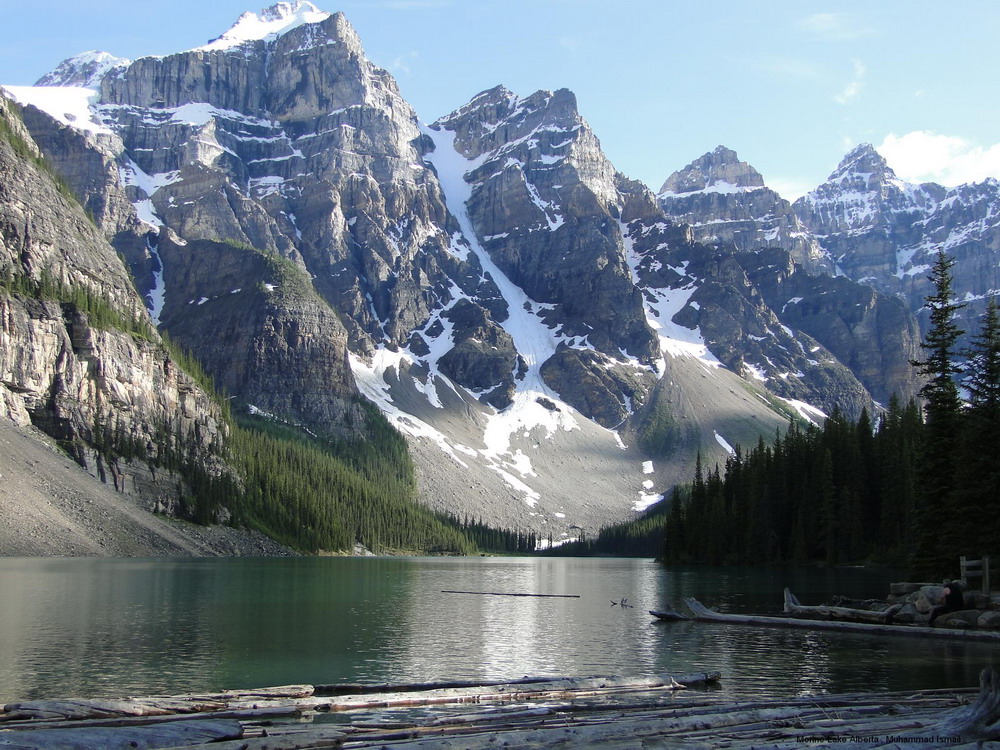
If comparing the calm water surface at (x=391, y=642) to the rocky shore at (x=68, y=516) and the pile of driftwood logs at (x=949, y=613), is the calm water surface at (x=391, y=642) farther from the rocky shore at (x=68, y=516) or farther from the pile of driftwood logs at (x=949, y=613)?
the rocky shore at (x=68, y=516)

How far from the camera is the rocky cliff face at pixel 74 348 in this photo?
149625 mm

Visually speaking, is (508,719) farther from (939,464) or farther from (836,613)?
(939,464)

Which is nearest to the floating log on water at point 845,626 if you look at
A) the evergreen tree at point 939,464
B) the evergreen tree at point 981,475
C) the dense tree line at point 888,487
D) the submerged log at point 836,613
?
the submerged log at point 836,613

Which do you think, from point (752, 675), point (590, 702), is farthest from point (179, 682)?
point (752, 675)

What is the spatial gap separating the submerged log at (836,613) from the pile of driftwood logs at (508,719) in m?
17.4

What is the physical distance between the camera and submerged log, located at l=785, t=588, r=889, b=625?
42.1 m

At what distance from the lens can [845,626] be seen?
41781 mm

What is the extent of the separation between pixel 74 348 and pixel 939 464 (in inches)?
5920

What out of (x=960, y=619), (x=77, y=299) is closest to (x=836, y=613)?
(x=960, y=619)

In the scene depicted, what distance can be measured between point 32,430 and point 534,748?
14636 cm

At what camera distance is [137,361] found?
178375 mm

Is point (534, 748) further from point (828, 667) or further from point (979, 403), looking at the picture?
point (979, 403)

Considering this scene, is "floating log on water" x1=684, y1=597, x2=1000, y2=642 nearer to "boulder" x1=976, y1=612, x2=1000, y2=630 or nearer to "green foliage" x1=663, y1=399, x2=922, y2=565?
"boulder" x1=976, y1=612, x2=1000, y2=630

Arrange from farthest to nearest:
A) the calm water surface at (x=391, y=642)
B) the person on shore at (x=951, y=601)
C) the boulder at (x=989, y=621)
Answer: the person on shore at (x=951, y=601) < the boulder at (x=989, y=621) < the calm water surface at (x=391, y=642)
